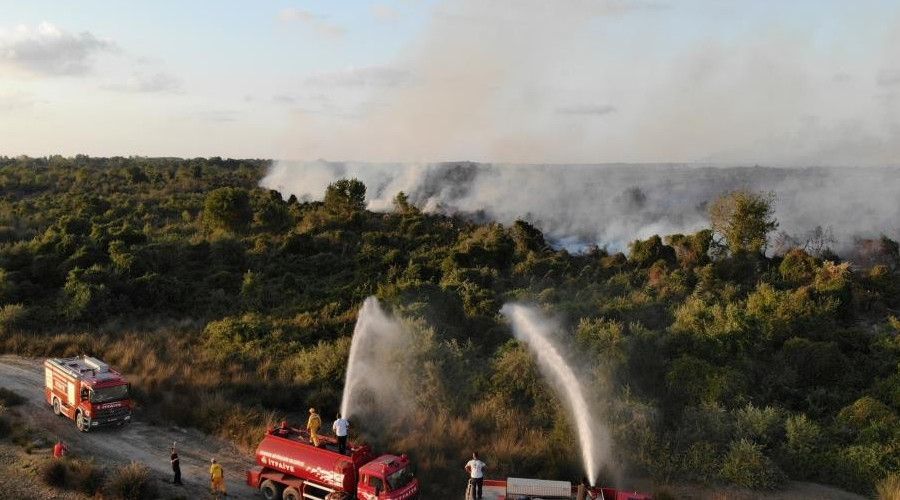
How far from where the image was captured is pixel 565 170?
4200 inches

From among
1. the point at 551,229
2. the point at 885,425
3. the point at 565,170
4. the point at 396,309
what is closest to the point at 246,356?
the point at 396,309

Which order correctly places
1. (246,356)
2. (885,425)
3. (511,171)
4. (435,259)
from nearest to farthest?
(885,425)
(246,356)
(435,259)
(511,171)

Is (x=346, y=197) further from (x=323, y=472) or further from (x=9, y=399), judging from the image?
(x=323, y=472)

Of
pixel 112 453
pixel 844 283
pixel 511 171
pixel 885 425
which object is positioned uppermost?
pixel 511 171

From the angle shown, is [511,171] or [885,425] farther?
[511,171]

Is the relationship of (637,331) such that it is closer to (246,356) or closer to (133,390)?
(246,356)

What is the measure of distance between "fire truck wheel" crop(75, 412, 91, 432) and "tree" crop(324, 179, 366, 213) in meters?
36.4

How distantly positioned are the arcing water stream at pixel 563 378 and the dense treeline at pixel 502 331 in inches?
19.0

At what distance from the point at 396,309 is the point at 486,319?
13.7ft

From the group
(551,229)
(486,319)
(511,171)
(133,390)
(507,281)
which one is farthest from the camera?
(511,171)

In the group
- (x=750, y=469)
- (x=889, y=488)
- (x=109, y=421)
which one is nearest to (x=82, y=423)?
(x=109, y=421)

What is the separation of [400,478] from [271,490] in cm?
372

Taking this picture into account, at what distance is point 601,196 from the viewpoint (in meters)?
80.6

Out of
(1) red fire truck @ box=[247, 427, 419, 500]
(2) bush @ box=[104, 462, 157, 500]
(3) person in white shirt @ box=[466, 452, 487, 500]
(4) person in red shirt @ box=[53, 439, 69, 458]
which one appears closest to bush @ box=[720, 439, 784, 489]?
(3) person in white shirt @ box=[466, 452, 487, 500]
